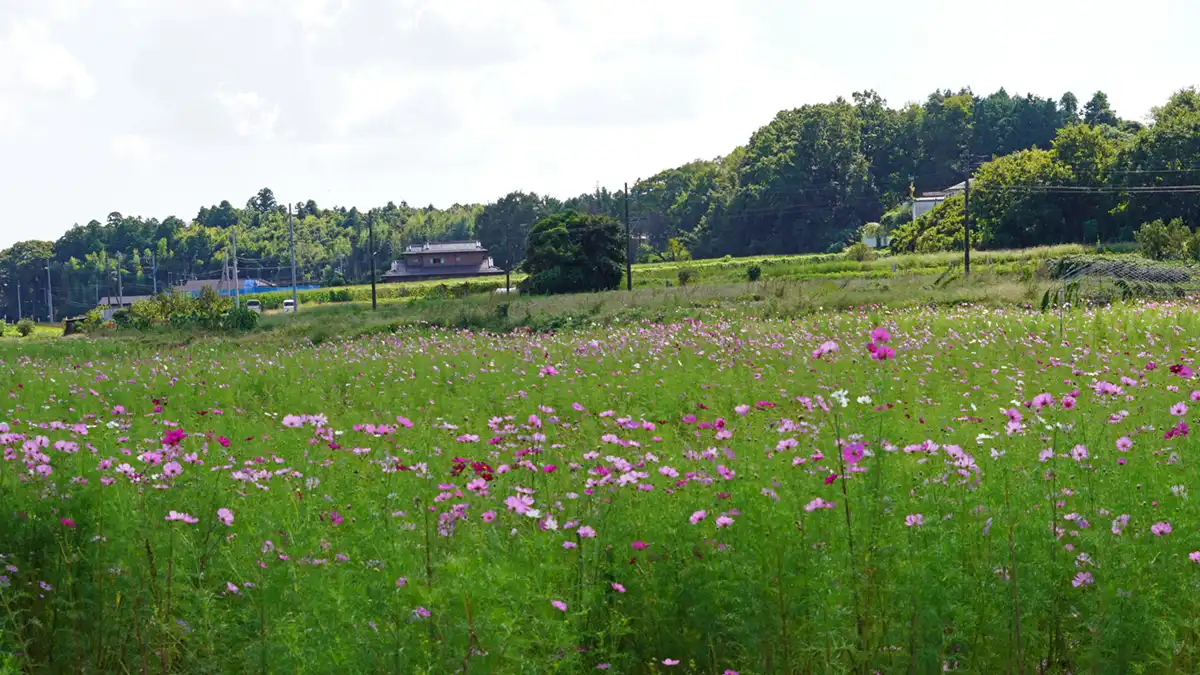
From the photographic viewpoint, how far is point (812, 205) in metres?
75.2

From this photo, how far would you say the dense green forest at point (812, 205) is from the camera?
5106 centimetres

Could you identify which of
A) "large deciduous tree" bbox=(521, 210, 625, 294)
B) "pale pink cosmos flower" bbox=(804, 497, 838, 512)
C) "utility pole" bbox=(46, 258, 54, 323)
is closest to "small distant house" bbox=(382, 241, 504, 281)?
"utility pole" bbox=(46, 258, 54, 323)

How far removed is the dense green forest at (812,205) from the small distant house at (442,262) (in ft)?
6.63

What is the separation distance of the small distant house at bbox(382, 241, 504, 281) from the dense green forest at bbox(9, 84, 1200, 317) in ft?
6.63

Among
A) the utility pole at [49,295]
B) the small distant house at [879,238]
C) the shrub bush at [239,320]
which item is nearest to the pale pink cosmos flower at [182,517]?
the shrub bush at [239,320]

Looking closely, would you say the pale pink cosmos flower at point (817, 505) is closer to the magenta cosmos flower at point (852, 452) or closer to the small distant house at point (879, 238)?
the magenta cosmos flower at point (852, 452)

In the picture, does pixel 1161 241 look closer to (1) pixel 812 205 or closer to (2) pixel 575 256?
(2) pixel 575 256

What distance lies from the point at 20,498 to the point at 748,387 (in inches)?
233

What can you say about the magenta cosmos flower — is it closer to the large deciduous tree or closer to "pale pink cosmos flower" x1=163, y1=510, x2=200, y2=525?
"pale pink cosmos flower" x1=163, y1=510, x2=200, y2=525

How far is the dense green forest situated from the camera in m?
51.1

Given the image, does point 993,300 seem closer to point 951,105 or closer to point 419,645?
point 419,645

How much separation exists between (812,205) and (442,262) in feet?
92.0

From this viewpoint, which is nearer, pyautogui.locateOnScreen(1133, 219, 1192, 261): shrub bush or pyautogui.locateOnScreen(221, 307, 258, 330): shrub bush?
pyautogui.locateOnScreen(221, 307, 258, 330): shrub bush

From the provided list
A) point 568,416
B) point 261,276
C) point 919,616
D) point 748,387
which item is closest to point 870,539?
point 919,616
